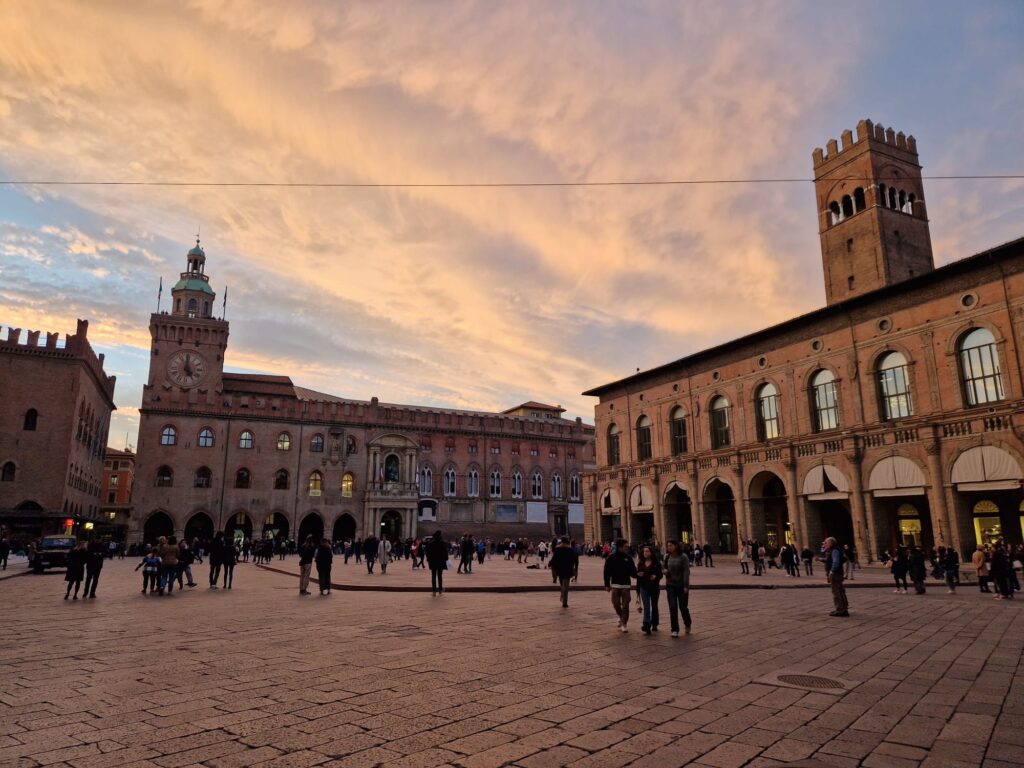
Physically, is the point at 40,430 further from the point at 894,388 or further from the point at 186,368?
the point at 894,388

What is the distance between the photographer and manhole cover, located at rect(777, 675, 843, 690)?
21.4 ft

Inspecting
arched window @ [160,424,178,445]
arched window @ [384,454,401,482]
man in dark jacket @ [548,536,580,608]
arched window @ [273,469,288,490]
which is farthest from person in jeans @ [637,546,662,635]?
arched window @ [160,424,178,445]

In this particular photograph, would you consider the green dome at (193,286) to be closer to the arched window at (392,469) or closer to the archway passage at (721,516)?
the arched window at (392,469)

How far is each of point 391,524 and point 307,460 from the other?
9.35 metres

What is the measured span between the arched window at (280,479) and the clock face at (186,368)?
34.8 feet

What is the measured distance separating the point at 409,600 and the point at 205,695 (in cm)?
948

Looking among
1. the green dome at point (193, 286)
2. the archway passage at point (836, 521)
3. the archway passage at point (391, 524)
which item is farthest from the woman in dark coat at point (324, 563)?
the green dome at point (193, 286)

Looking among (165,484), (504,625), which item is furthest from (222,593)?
(165,484)

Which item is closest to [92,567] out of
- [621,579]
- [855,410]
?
[621,579]

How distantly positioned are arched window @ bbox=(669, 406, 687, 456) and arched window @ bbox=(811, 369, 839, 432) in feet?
30.2

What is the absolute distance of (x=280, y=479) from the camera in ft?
177

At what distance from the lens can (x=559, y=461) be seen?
65.9 metres

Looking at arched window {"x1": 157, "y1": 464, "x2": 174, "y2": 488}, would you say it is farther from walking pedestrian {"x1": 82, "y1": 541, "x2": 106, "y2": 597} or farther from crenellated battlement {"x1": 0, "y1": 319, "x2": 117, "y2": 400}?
walking pedestrian {"x1": 82, "y1": 541, "x2": 106, "y2": 597}

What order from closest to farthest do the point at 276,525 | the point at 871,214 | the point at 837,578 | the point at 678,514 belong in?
the point at 837,578 < the point at 678,514 < the point at 871,214 < the point at 276,525
